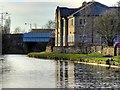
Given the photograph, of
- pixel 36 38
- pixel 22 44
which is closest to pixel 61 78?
pixel 36 38

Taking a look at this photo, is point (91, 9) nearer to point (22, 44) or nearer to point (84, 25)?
point (84, 25)

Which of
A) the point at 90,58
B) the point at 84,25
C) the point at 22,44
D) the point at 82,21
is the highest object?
the point at 82,21

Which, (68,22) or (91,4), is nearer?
(91,4)

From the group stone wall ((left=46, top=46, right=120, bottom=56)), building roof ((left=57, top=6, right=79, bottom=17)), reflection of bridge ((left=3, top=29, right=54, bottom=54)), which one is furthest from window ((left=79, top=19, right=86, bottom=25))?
reflection of bridge ((left=3, top=29, right=54, bottom=54))

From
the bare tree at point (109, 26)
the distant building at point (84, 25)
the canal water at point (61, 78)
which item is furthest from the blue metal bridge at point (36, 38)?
the canal water at point (61, 78)

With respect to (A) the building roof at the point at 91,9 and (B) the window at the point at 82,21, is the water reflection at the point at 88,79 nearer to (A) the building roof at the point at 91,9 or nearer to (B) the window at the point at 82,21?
(A) the building roof at the point at 91,9

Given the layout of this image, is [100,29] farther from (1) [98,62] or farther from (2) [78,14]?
(1) [98,62]

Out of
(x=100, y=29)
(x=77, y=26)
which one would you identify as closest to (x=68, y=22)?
(x=77, y=26)

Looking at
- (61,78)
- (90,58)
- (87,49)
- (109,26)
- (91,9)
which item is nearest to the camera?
(61,78)

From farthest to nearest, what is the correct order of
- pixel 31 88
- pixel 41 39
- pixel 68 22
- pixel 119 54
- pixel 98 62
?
pixel 41 39 < pixel 68 22 < pixel 119 54 < pixel 98 62 < pixel 31 88

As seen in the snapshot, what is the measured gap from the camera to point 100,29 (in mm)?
70750

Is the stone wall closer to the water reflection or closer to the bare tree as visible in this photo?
the bare tree

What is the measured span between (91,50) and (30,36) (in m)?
50.6

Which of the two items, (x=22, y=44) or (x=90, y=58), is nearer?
(x=90, y=58)
